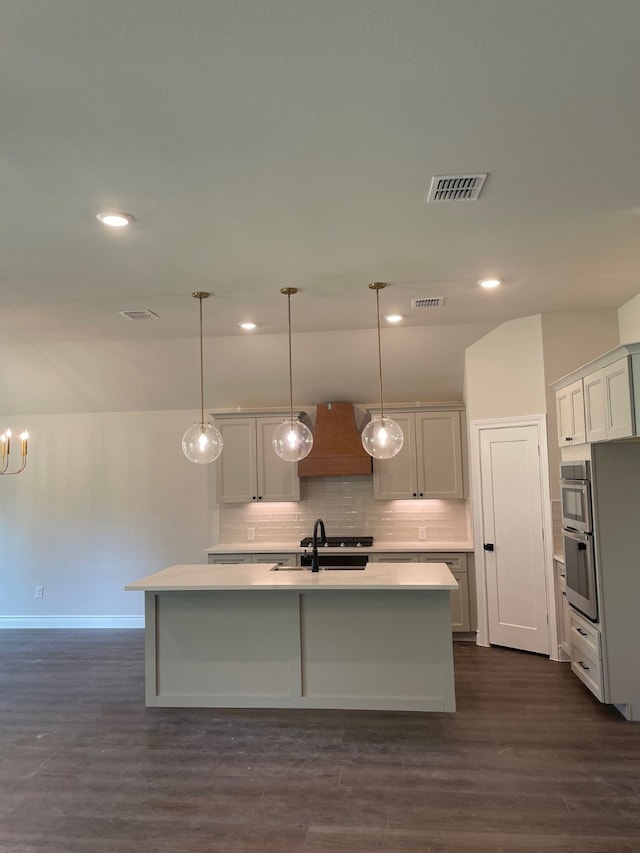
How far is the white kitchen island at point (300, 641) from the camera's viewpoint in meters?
4.20

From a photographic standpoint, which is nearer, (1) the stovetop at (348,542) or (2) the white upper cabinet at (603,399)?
(2) the white upper cabinet at (603,399)

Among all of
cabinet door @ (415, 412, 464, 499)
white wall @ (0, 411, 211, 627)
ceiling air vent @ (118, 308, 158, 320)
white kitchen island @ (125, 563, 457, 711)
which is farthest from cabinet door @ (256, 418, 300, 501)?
white kitchen island @ (125, 563, 457, 711)

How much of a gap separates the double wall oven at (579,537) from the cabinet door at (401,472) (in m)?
1.85

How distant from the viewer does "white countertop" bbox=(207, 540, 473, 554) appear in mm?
6070

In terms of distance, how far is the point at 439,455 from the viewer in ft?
20.7

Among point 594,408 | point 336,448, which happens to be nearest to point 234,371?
point 336,448

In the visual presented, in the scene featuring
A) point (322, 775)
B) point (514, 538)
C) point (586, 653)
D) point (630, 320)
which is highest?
point (630, 320)

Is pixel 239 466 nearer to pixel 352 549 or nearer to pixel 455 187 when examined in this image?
pixel 352 549

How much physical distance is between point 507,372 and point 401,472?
1.55 meters

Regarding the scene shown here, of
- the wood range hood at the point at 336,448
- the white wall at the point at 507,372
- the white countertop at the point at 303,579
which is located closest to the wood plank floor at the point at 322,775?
the white countertop at the point at 303,579

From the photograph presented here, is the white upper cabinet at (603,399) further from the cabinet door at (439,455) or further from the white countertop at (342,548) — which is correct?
the white countertop at (342,548)

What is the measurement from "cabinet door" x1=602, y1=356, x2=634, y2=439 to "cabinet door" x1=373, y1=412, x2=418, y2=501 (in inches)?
107

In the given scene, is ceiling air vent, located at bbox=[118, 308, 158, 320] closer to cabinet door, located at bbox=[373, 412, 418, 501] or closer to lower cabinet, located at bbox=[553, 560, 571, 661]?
cabinet door, located at bbox=[373, 412, 418, 501]

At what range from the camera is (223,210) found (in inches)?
121
